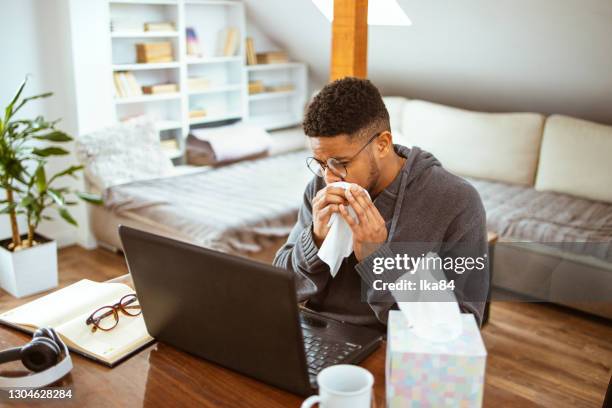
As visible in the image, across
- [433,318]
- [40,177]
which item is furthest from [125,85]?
[433,318]

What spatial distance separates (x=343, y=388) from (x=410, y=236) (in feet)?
2.03

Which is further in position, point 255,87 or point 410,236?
point 255,87

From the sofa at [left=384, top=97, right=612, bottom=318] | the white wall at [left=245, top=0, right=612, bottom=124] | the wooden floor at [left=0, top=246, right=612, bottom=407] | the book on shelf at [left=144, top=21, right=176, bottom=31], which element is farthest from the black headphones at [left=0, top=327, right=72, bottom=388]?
the book on shelf at [left=144, top=21, right=176, bottom=31]

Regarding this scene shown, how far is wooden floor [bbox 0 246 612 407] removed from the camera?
7.83ft

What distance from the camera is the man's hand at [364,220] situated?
1369mm

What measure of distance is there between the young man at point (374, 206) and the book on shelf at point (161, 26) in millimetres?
3027

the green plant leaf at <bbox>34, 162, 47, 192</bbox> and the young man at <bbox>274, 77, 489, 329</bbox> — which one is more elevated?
the young man at <bbox>274, 77, 489, 329</bbox>

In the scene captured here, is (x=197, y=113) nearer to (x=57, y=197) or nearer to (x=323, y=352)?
(x=57, y=197)

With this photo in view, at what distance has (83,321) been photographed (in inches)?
53.3

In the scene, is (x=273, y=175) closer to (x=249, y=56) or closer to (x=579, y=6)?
(x=249, y=56)

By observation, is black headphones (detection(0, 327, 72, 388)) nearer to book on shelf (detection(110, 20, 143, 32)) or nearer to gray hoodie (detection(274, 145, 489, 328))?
gray hoodie (detection(274, 145, 489, 328))

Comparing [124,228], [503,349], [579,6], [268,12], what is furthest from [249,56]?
[124,228]

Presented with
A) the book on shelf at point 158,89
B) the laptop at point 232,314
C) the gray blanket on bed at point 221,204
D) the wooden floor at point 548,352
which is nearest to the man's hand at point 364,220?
the laptop at point 232,314

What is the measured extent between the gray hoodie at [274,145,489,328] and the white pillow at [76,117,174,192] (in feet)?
8.28
